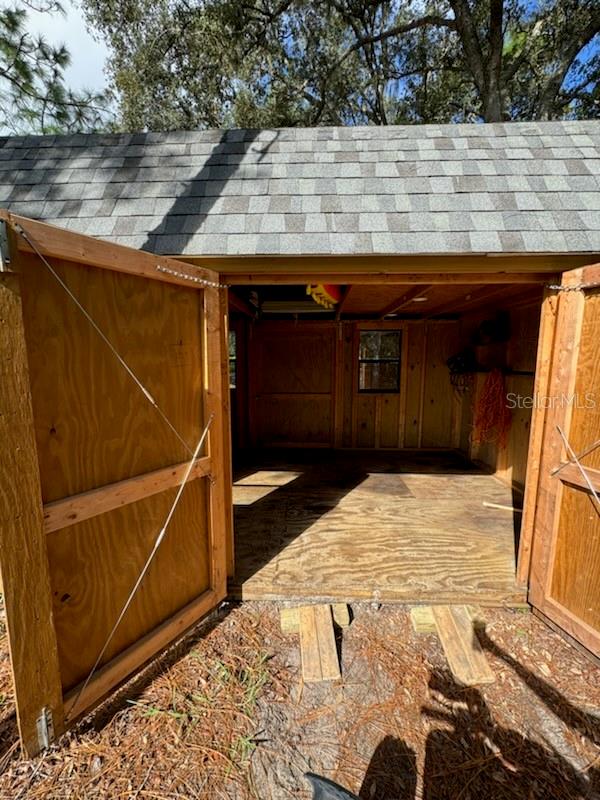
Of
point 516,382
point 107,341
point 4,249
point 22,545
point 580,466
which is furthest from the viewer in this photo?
point 516,382

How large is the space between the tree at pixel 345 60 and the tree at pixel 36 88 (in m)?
1.11

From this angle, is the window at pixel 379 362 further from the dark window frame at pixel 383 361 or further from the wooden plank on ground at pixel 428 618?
the wooden plank on ground at pixel 428 618

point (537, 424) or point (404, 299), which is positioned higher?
point (404, 299)

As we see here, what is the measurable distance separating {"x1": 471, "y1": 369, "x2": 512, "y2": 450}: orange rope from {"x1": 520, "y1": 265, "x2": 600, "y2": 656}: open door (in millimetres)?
2471

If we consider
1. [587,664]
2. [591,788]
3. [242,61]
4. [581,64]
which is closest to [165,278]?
[591,788]

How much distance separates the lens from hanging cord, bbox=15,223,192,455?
1.44 meters

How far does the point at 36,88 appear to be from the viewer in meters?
7.64

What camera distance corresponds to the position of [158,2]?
7.76 meters

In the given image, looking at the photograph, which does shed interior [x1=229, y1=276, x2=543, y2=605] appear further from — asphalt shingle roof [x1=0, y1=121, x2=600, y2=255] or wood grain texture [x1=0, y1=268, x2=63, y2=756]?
wood grain texture [x1=0, y1=268, x2=63, y2=756]

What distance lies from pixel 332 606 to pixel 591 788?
139 cm

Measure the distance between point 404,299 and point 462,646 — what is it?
3528 mm

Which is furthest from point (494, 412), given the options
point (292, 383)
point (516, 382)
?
point (292, 383)

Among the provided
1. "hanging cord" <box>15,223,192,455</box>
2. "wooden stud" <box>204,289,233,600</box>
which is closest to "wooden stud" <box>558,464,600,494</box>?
"wooden stud" <box>204,289,233,600</box>

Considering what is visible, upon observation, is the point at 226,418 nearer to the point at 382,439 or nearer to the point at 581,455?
the point at 581,455
